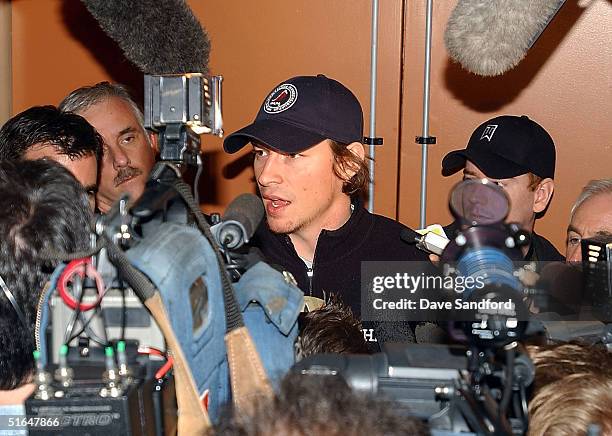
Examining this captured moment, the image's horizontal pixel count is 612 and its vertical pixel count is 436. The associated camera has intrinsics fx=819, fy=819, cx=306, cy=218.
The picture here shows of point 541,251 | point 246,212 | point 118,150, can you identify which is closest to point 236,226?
point 246,212

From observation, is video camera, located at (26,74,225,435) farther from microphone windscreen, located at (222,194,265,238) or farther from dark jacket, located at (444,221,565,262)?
dark jacket, located at (444,221,565,262)

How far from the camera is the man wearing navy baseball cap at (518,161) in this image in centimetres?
217

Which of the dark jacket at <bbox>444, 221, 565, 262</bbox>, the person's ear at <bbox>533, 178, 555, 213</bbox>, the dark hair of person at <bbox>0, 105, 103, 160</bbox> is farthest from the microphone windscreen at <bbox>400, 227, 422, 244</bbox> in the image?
the dark hair of person at <bbox>0, 105, 103, 160</bbox>

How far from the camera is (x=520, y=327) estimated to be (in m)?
0.83

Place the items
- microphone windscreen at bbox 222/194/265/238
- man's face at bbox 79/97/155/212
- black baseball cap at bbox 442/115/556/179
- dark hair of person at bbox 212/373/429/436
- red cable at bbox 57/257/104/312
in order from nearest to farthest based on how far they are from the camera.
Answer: dark hair of person at bbox 212/373/429/436, red cable at bbox 57/257/104/312, microphone windscreen at bbox 222/194/265/238, black baseball cap at bbox 442/115/556/179, man's face at bbox 79/97/155/212

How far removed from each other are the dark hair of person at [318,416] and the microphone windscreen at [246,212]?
0.33m

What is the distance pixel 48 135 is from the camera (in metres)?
1.93

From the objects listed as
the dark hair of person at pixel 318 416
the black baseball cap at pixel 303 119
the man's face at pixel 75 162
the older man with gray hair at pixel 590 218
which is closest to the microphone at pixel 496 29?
the black baseball cap at pixel 303 119

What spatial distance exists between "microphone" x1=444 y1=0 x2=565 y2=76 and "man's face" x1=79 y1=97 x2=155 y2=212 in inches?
47.4

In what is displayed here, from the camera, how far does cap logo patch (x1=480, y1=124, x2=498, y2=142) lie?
223 centimetres

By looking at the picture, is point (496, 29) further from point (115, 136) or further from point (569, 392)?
point (115, 136)

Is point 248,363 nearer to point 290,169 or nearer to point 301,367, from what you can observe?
point 301,367

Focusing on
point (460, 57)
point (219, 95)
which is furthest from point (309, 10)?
point (219, 95)

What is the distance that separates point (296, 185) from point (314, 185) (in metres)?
0.04
